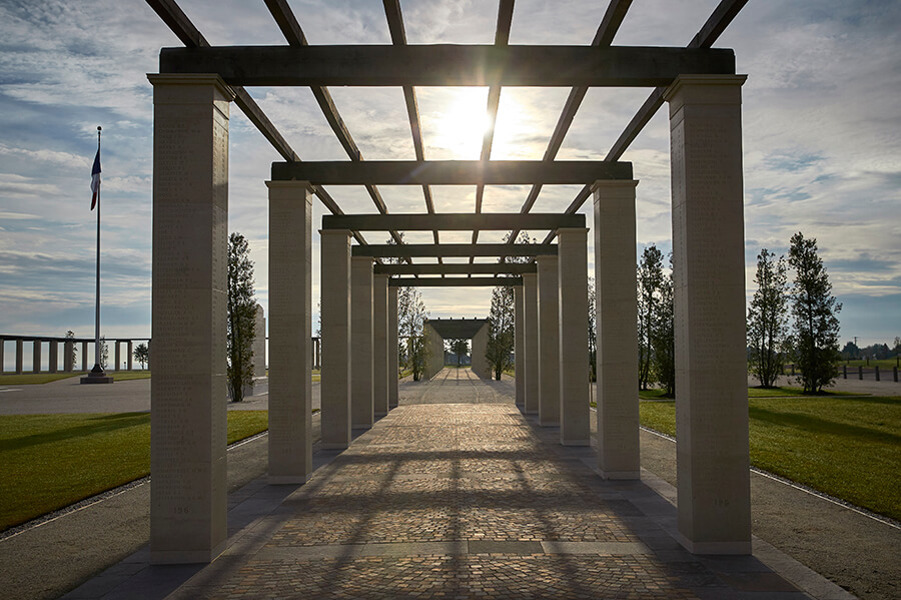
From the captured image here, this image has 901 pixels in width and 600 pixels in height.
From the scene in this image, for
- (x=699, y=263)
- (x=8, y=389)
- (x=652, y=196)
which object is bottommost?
(x=8, y=389)

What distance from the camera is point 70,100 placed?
952 centimetres

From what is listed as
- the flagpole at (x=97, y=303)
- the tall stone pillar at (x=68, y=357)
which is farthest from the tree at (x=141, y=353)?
the flagpole at (x=97, y=303)

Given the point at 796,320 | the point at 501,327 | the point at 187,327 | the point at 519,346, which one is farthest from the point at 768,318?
the point at 187,327

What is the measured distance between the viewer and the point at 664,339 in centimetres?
3488

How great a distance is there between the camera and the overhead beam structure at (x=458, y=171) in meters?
12.4

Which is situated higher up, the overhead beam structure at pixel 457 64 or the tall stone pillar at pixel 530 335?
the overhead beam structure at pixel 457 64

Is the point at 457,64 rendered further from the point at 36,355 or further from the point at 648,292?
the point at 36,355

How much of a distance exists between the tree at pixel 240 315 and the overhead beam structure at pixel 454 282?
35.2 feet

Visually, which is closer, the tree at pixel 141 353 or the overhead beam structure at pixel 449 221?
the overhead beam structure at pixel 449 221

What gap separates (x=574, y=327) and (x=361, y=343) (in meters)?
6.90

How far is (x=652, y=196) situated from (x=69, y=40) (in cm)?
1155

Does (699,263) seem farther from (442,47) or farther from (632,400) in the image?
(632,400)

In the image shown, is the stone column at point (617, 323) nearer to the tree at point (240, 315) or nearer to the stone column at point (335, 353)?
the stone column at point (335, 353)

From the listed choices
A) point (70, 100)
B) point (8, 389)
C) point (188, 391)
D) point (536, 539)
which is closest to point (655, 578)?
point (536, 539)
